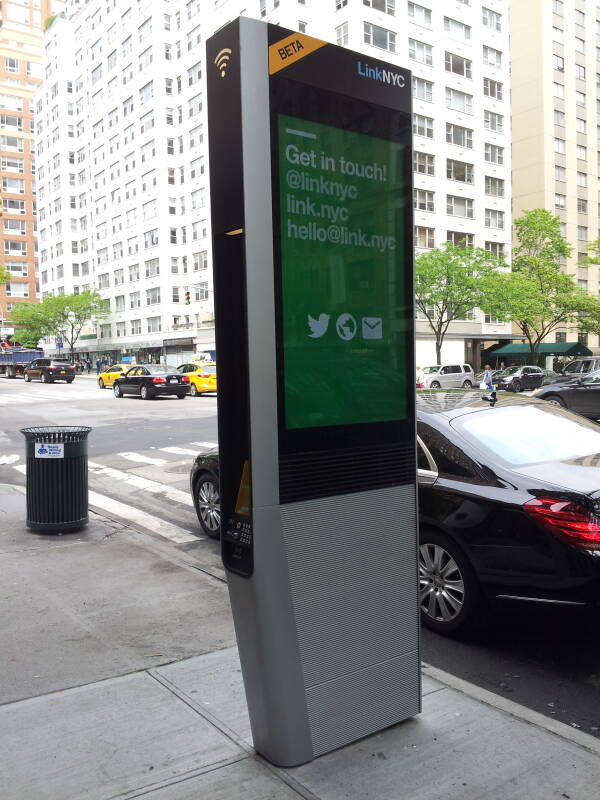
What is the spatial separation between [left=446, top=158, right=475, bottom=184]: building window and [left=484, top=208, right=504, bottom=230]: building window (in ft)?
11.1

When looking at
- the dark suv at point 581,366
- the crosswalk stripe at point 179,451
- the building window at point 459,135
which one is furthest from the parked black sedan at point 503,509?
the building window at point 459,135

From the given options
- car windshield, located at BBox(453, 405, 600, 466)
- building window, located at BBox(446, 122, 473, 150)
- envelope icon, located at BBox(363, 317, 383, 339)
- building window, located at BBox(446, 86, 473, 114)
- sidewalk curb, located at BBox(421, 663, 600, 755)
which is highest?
building window, located at BBox(446, 86, 473, 114)

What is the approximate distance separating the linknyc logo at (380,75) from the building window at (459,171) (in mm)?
60072

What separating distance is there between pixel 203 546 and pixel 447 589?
10.7ft

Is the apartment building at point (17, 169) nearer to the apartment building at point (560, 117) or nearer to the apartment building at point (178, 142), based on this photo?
the apartment building at point (178, 142)

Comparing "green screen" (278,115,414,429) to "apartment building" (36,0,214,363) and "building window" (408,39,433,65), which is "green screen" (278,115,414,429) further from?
"building window" (408,39,433,65)

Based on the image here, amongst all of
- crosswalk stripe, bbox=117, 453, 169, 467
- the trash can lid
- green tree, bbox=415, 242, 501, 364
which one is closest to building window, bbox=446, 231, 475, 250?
green tree, bbox=415, 242, 501, 364

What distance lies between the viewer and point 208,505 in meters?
7.56

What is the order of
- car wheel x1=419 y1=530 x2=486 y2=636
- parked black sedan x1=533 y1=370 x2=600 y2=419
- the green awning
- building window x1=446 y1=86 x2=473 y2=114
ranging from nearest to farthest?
car wheel x1=419 y1=530 x2=486 y2=636, parked black sedan x1=533 y1=370 x2=600 y2=419, building window x1=446 y1=86 x2=473 y2=114, the green awning

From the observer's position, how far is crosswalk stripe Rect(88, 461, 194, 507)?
9972 mm

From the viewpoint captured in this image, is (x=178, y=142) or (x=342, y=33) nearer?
(x=342, y=33)

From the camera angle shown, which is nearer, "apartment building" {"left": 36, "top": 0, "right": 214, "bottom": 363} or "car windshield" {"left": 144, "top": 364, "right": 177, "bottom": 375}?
"car windshield" {"left": 144, "top": 364, "right": 177, "bottom": 375}

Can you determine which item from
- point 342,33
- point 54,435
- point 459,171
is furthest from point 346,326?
point 459,171

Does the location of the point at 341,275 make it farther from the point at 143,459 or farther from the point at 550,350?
the point at 550,350
